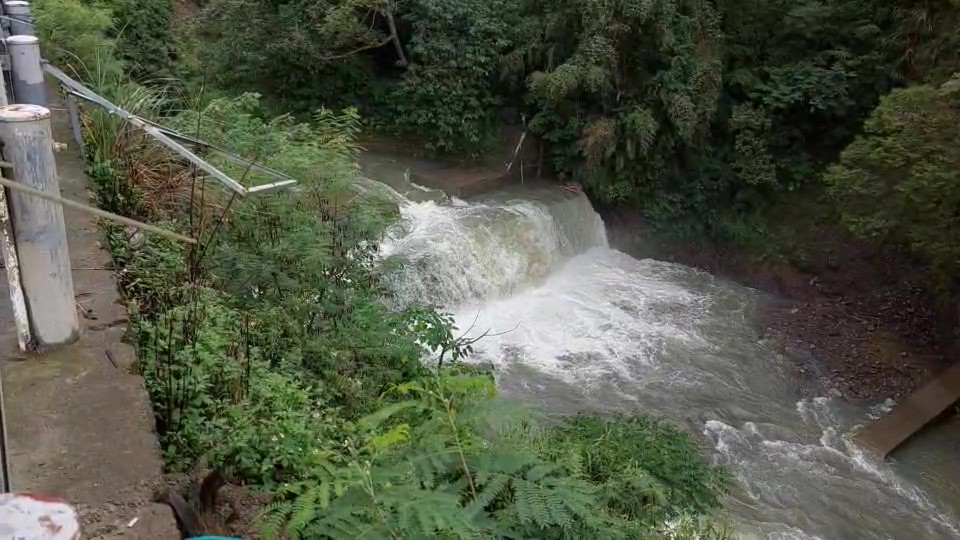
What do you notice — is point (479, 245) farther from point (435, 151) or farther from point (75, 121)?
point (75, 121)

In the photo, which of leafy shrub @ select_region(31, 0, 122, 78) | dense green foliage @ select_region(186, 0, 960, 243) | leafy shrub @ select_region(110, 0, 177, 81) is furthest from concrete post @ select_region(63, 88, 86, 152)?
dense green foliage @ select_region(186, 0, 960, 243)

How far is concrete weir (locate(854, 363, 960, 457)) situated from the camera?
9.31 m

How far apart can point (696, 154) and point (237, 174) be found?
379 inches

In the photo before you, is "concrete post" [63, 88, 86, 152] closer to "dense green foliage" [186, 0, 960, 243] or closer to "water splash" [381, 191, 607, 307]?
"water splash" [381, 191, 607, 307]

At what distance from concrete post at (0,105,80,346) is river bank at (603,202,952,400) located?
9358 mm

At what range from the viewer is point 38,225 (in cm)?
321

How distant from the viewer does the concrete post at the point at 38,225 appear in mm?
3096

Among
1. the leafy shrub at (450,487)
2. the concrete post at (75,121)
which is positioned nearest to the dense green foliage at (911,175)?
the leafy shrub at (450,487)

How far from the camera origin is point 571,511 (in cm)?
363

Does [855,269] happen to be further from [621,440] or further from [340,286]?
[340,286]

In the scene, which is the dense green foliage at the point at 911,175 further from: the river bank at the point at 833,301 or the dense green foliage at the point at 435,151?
the river bank at the point at 833,301

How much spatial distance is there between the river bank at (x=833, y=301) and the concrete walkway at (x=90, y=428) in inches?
359

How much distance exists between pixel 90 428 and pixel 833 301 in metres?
11.9

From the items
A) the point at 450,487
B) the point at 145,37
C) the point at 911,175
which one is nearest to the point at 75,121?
the point at 450,487
